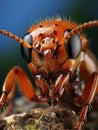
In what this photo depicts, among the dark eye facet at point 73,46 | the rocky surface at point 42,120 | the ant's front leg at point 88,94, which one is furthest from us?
the dark eye facet at point 73,46

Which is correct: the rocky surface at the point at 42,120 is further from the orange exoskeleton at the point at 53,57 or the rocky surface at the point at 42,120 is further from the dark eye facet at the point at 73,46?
the dark eye facet at the point at 73,46

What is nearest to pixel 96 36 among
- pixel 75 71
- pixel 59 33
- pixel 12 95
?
pixel 12 95

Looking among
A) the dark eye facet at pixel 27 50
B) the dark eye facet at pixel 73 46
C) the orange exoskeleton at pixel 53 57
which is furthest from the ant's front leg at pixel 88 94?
the dark eye facet at pixel 27 50

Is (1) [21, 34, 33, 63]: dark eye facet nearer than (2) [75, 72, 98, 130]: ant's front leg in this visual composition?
No

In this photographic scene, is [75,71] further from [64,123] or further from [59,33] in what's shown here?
[64,123]

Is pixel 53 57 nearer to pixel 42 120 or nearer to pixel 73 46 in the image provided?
pixel 73 46

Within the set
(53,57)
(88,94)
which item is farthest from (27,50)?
(88,94)

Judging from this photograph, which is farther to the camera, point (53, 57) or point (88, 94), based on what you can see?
point (88, 94)

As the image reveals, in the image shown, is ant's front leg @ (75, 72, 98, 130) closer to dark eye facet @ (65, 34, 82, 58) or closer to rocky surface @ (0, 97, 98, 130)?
rocky surface @ (0, 97, 98, 130)

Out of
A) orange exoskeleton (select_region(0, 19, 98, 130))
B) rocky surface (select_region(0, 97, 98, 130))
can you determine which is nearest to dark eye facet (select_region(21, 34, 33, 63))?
orange exoskeleton (select_region(0, 19, 98, 130))
